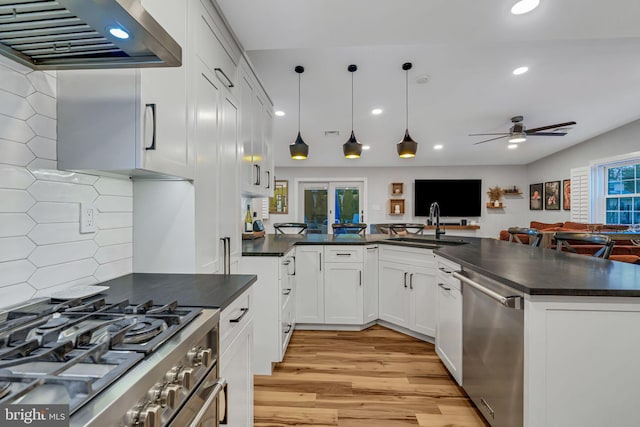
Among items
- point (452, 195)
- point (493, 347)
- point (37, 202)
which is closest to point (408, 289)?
point (493, 347)

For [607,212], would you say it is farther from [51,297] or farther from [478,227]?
[51,297]

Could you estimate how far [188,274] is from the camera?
4.46 feet

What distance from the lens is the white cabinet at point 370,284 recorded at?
2949 mm

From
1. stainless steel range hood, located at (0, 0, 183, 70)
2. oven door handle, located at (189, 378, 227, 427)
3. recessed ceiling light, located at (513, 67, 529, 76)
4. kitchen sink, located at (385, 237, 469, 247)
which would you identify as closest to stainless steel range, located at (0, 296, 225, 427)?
oven door handle, located at (189, 378, 227, 427)

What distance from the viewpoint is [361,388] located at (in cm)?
200

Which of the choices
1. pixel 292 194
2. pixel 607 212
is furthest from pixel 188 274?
pixel 607 212

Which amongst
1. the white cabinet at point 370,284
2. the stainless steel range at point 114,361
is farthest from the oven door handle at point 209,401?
the white cabinet at point 370,284

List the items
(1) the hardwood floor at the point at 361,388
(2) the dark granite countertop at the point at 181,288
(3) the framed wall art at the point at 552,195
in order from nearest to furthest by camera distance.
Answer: (2) the dark granite countertop at the point at 181,288 → (1) the hardwood floor at the point at 361,388 → (3) the framed wall art at the point at 552,195

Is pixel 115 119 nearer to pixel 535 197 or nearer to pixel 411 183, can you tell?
pixel 411 183

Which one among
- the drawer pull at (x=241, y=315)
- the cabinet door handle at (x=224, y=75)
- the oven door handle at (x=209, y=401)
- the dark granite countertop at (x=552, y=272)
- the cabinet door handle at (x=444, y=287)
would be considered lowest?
the oven door handle at (x=209, y=401)

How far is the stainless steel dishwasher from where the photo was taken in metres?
1.32

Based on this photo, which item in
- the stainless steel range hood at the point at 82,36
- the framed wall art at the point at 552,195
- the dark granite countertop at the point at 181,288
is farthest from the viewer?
the framed wall art at the point at 552,195

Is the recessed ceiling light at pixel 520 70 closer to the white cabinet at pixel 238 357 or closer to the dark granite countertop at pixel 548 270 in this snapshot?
the dark granite countertop at pixel 548 270

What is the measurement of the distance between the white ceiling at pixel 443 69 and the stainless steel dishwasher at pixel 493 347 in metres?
1.58
